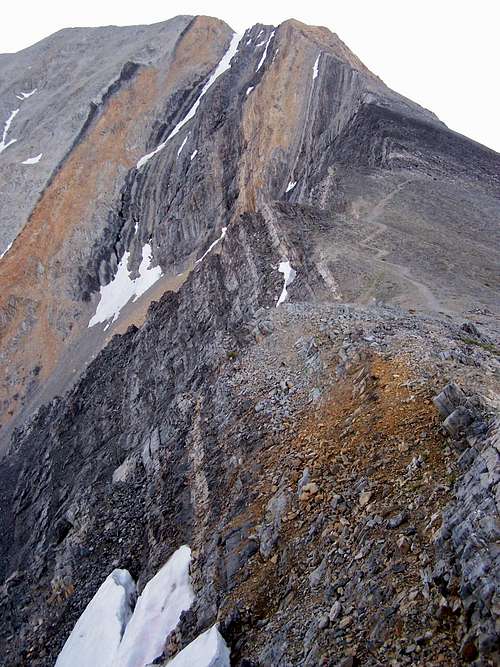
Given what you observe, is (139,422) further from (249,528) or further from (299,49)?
(299,49)

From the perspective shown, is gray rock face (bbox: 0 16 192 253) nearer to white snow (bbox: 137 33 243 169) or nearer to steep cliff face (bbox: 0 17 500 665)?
steep cliff face (bbox: 0 17 500 665)

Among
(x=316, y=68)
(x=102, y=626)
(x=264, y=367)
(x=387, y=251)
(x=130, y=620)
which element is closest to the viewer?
(x=130, y=620)

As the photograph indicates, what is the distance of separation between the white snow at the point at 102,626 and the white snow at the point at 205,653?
366cm

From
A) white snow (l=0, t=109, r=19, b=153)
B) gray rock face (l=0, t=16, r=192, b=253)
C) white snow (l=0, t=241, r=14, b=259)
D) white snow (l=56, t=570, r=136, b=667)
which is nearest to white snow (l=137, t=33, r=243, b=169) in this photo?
gray rock face (l=0, t=16, r=192, b=253)

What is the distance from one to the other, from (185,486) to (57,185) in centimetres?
5903

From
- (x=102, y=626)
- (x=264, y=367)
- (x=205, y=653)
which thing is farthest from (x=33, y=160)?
(x=205, y=653)

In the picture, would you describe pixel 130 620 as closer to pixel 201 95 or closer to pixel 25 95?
pixel 201 95

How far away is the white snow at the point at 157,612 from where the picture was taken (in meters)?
12.0


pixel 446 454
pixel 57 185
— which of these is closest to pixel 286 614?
pixel 446 454

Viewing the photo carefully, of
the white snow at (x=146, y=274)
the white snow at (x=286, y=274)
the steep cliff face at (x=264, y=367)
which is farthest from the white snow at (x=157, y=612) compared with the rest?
the white snow at (x=146, y=274)

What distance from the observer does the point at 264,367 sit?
1742 cm

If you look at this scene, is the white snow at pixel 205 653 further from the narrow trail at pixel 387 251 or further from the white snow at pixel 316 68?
the white snow at pixel 316 68

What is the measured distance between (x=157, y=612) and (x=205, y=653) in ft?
10.9

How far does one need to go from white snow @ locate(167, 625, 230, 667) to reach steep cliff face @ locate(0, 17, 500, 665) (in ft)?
0.77
